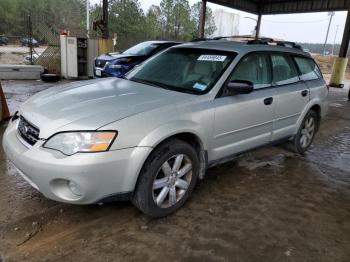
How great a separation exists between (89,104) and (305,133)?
3.60 metres

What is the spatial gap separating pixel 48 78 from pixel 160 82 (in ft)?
28.3

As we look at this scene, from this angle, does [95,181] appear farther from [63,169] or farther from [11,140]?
[11,140]

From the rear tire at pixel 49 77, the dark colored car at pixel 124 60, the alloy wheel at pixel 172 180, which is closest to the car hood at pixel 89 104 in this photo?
the alloy wheel at pixel 172 180

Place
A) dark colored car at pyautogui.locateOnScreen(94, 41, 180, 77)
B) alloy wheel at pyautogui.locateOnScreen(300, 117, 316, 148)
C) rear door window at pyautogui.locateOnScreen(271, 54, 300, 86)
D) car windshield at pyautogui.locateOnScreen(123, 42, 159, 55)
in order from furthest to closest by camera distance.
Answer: car windshield at pyautogui.locateOnScreen(123, 42, 159, 55), dark colored car at pyautogui.locateOnScreen(94, 41, 180, 77), alloy wheel at pyautogui.locateOnScreen(300, 117, 316, 148), rear door window at pyautogui.locateOnScreen(271, 54, 300, 86)

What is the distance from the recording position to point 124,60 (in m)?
10.1

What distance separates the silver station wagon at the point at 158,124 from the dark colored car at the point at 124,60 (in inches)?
228

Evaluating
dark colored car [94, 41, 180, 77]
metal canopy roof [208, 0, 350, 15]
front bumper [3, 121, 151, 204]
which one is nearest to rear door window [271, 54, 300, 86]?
front bumper [3, 121, 151, 204]

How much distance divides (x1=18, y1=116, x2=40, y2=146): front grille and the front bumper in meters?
0.08

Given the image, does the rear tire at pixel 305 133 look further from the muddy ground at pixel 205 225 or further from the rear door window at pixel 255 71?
the rear door window at pixel 255 71

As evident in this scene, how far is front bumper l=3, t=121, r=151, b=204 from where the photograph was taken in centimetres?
256

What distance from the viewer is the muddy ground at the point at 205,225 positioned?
2.72 m

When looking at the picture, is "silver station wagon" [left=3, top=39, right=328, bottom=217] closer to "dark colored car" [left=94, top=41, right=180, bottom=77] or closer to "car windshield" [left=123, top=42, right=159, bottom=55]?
"dark colored car" [left=94, top=41, right=180, bottom=77]

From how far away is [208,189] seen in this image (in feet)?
12.7

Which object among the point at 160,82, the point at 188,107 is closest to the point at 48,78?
the point at 160,82
